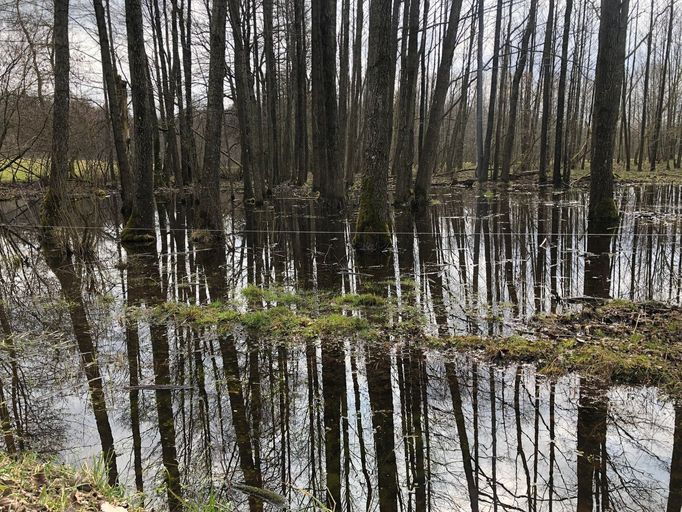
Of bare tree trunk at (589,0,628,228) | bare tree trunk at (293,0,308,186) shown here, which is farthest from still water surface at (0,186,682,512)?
bare tree trunk at (293,0,308,186)

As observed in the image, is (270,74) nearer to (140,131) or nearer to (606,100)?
(140,131)

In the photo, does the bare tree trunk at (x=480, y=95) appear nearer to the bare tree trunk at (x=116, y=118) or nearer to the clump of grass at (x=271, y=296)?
the bare tree trunk at (x=116, y=118)

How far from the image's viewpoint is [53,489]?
220cm

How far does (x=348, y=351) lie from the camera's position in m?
4.45

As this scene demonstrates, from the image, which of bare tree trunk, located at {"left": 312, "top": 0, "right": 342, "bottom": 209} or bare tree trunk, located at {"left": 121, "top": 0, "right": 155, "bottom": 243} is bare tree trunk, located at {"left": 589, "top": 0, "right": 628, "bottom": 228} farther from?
bare tree trunk, located at {"left": 121, "top": 0, "right": 155, "bottom": 243}

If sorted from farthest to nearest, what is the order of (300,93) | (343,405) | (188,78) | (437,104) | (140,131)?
(300,93) < (188,78) < (437,104) < (140,131) < (343,405)

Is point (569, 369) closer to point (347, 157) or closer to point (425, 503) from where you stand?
point (425, 503)

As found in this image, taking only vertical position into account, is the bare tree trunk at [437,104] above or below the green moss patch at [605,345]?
above

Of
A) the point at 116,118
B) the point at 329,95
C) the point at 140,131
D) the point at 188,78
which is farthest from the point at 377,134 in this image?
the point at 188,78

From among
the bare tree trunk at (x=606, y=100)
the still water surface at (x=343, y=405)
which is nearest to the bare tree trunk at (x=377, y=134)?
the still water surface at (x=343, y=405)

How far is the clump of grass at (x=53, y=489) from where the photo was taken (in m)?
2.02

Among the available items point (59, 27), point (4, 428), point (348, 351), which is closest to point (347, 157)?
point (59, 27)

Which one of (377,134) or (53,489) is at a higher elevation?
(377,134)

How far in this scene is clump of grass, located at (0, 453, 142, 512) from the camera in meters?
2.02
